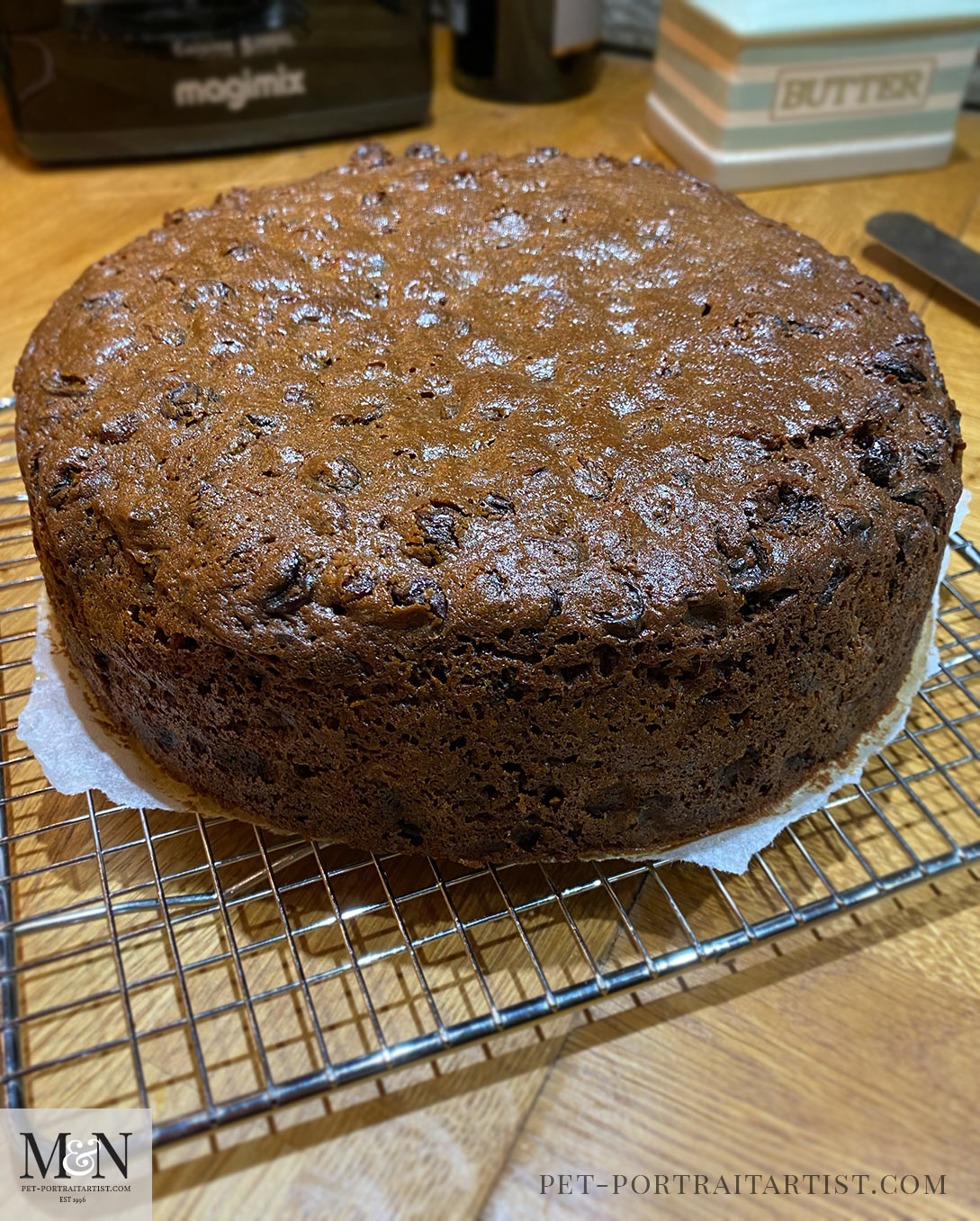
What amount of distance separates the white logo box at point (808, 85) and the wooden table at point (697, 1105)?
4.70 feet

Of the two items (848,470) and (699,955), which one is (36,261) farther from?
(699,955)

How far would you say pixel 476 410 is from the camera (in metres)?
0.86

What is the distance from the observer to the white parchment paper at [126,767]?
2.88 ft

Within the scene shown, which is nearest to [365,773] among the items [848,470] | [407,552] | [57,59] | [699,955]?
[407,552]

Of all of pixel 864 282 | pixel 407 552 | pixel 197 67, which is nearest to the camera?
pixel 407 552

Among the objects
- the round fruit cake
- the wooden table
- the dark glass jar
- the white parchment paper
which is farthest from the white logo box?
the wooden table

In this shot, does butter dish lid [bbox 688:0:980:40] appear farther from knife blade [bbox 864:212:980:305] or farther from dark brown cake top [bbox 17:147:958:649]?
dark brown cake top [bbox 17:147:958:649]

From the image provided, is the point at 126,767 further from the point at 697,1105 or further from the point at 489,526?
the point at 697,1105

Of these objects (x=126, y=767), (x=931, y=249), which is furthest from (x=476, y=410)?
(x=931, y=249)

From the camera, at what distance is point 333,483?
795 mm

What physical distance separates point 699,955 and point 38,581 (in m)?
0.80

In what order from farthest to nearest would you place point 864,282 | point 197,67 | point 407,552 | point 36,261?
point 197,67
point 36,261
point 864,282
point 407,552

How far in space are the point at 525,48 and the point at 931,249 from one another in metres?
0.95

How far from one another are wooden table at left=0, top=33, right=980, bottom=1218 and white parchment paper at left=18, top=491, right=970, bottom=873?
93 millimetres
